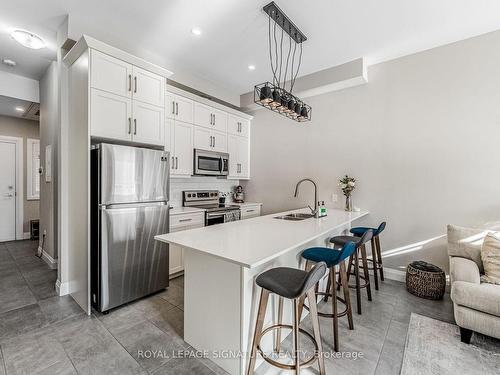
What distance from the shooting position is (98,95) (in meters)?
2.36

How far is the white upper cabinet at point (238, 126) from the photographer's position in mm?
4368

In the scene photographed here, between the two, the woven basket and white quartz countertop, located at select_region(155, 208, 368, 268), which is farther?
the woven basket

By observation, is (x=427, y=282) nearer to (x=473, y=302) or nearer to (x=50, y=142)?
(x=473, y=302)

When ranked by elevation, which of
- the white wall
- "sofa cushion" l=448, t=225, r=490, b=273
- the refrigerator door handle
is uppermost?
the white wall

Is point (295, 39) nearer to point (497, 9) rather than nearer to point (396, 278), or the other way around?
point (497, 9)

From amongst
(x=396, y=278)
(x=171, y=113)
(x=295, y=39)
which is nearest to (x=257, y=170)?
(x=171, y=113)

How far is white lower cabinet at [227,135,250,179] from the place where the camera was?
4406mm

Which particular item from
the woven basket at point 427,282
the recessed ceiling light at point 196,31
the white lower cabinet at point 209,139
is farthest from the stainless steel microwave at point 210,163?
the woven basket at point 427,282

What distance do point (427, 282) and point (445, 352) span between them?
99cm

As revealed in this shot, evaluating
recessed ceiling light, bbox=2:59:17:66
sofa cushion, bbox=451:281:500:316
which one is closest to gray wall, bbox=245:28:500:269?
sofa cushion, bbox=451:281:500:316

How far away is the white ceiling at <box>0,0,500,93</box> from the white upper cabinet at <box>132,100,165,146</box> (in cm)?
85

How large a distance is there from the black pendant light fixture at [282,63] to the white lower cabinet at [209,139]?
1.37 meters

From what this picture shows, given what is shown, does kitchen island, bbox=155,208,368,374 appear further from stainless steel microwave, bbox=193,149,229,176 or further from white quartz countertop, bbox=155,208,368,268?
stainless steel microwave, bbox=193,149,229,176

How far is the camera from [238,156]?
4.56 m
